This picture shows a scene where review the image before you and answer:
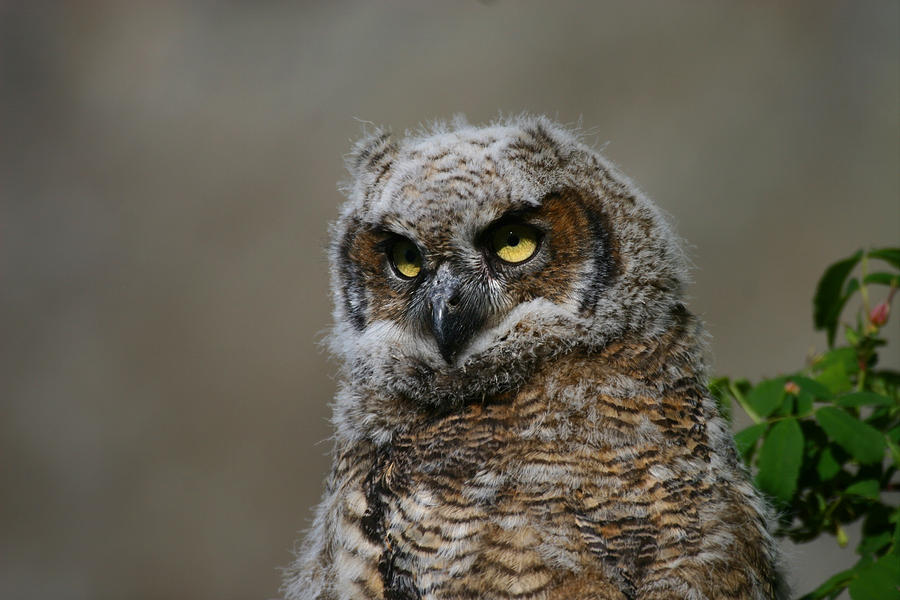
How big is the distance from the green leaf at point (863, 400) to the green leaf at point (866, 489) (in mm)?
169

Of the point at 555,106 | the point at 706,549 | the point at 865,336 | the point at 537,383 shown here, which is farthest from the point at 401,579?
the point at 555,106

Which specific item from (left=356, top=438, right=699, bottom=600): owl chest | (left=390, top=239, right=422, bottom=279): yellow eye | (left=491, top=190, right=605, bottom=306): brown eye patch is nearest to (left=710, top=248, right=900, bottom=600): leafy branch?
(left=356, top=438, right=699, bottom=600): owl chest

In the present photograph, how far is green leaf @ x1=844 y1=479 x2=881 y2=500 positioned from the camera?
155cm

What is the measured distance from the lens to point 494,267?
1564mm

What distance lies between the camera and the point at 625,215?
1.64m

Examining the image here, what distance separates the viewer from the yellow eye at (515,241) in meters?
1.55

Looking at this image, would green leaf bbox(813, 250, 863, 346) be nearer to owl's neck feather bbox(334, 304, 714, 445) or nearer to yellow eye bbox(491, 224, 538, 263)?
owl's neck feather bbox(334, 304, 714, 445)

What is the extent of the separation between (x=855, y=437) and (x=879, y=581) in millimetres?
285

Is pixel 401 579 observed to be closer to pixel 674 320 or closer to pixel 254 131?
pixel 674 320

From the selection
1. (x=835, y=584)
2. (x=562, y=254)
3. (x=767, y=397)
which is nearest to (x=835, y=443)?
(x=767, y=397)

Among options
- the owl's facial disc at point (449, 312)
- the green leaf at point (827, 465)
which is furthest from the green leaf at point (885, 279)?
the owl's facial disc at point (449, 312)

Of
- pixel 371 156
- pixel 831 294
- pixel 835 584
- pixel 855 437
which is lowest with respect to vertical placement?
pixel 835 584

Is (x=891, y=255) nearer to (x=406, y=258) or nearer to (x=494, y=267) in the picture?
(x=494, y=267)

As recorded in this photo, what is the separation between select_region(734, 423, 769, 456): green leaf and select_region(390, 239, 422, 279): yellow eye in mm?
778
